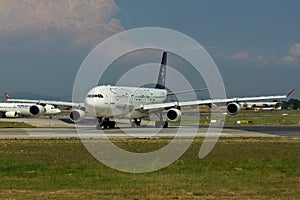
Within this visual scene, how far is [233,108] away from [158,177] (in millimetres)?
40329

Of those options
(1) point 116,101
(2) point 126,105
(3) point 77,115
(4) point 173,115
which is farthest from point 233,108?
(3) point 77,115

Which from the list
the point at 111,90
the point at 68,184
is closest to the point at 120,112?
the point at 111,90

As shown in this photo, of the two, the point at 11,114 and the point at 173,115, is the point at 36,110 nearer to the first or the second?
the point at 173,115

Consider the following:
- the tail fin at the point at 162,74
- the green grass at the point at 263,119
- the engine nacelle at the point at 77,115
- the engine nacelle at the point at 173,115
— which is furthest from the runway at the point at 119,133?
the green grass at the point at 263,119

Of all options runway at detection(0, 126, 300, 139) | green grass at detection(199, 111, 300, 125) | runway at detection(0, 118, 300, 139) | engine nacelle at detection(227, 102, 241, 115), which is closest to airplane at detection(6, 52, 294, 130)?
engine nacelle at detection(227, 102, 241, 115)

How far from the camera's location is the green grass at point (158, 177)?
51.5 ft

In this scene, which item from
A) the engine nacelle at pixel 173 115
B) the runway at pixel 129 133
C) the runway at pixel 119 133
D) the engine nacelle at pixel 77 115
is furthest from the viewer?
the engine nacelle at pixel 77 115

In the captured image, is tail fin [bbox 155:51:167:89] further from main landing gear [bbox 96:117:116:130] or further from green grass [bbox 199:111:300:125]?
main landing gear [bbox 96:117:116:130]

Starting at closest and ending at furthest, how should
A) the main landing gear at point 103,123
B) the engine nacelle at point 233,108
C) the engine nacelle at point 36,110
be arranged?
the main landing gear at point 103,123 → the engine nacelle at point 233,108 → the engine nacelle at point 36,110

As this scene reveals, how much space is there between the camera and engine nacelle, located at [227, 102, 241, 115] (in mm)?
58322

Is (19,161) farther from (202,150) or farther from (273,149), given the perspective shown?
(273,149)

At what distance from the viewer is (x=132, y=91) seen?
200 feet

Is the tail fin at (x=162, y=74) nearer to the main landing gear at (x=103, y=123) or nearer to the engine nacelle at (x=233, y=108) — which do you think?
the engine nacelle at (x=233, y=108)

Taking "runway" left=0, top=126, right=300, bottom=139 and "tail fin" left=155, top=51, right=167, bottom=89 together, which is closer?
"runway" left=0, top=126, right=300, bottom=139
